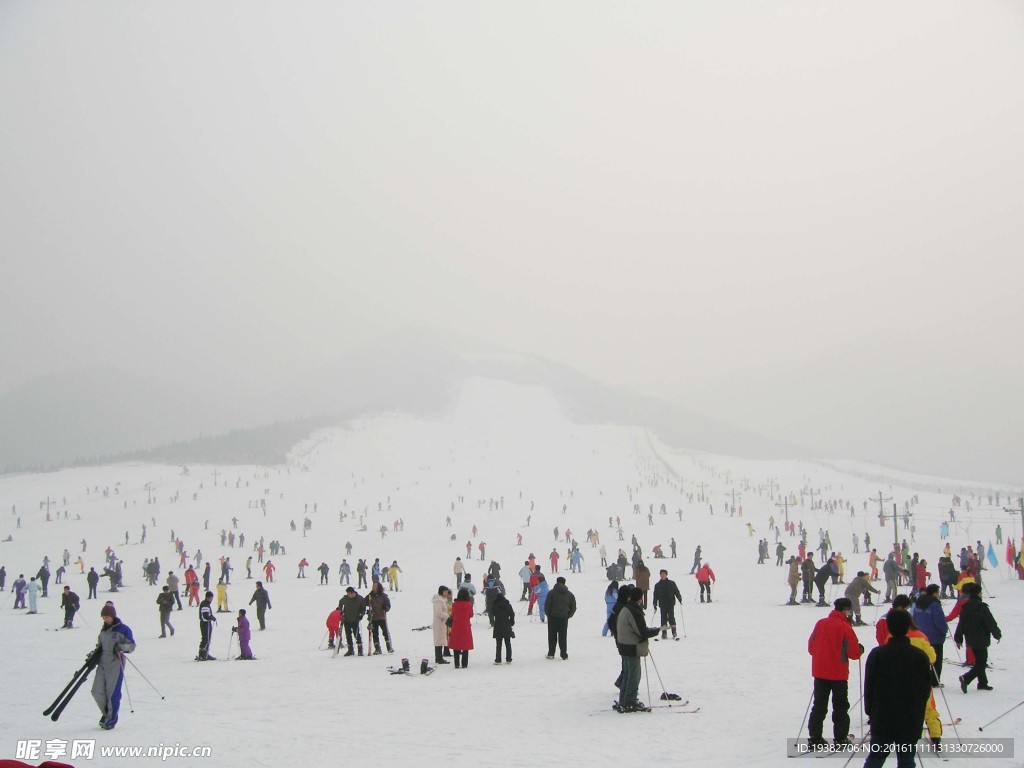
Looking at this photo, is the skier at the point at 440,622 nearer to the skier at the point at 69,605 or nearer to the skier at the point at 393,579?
the skier at the point at 69,605

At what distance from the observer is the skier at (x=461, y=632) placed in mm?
14547

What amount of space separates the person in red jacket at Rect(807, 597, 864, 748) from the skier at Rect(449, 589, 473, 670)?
6.95 metres

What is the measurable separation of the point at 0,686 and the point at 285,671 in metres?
4.50

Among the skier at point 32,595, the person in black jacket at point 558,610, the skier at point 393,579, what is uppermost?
the person in black jacket at point 558,610

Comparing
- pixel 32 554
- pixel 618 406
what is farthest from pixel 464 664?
pixel 618 406

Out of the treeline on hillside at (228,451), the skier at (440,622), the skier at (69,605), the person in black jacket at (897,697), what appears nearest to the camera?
the person in black jacket at (897,697)

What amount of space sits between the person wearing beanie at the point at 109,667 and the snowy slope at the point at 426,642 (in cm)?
31

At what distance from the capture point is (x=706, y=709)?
1049 centimetres

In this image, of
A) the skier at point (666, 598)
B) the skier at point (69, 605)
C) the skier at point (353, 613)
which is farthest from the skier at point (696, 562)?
the skier at point (69, 605)

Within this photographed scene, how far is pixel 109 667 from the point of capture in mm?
10336

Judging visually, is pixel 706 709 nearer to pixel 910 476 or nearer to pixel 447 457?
pixel 447 457

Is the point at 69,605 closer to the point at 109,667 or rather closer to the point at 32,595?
the point at 32,595

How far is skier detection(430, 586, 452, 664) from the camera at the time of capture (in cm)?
1505

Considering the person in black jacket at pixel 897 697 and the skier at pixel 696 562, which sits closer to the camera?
the person in black jacket at pixel 897 697
